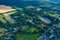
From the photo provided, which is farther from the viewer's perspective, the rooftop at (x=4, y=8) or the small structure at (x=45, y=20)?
the rooftop at (x=4, y=8)

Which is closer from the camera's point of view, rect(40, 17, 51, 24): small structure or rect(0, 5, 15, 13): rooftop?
rect(40, 17, 51, 24): small structure

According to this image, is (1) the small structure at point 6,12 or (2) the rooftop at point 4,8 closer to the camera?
(1) the small structure at point 6,12

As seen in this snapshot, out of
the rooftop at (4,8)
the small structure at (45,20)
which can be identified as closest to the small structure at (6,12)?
the rooftop at (4,8)

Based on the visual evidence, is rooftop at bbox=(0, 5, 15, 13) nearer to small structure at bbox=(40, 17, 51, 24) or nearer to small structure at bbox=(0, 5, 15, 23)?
small structure at bbox=(0, 5, 15, 23)

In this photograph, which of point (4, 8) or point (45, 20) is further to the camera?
point (4, 8)

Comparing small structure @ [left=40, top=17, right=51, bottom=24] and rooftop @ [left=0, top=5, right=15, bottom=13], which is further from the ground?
rooftop @ [left=0, top=5, right=15, bottom=13]

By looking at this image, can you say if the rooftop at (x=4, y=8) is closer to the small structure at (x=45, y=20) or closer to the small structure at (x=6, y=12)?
the small structure at (x=6, y=12)

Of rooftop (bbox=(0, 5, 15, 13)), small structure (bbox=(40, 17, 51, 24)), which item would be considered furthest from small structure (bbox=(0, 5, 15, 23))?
small structure (bbox=(40, 17, 51, 24))

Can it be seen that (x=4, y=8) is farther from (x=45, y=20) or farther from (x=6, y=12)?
(x=45, y=20)

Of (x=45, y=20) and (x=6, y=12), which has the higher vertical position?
(x=6, y=12)

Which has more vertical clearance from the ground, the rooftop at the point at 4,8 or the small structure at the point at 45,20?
the rooftop at the point at 4,8

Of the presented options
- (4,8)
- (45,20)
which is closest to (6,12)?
(4,8)
